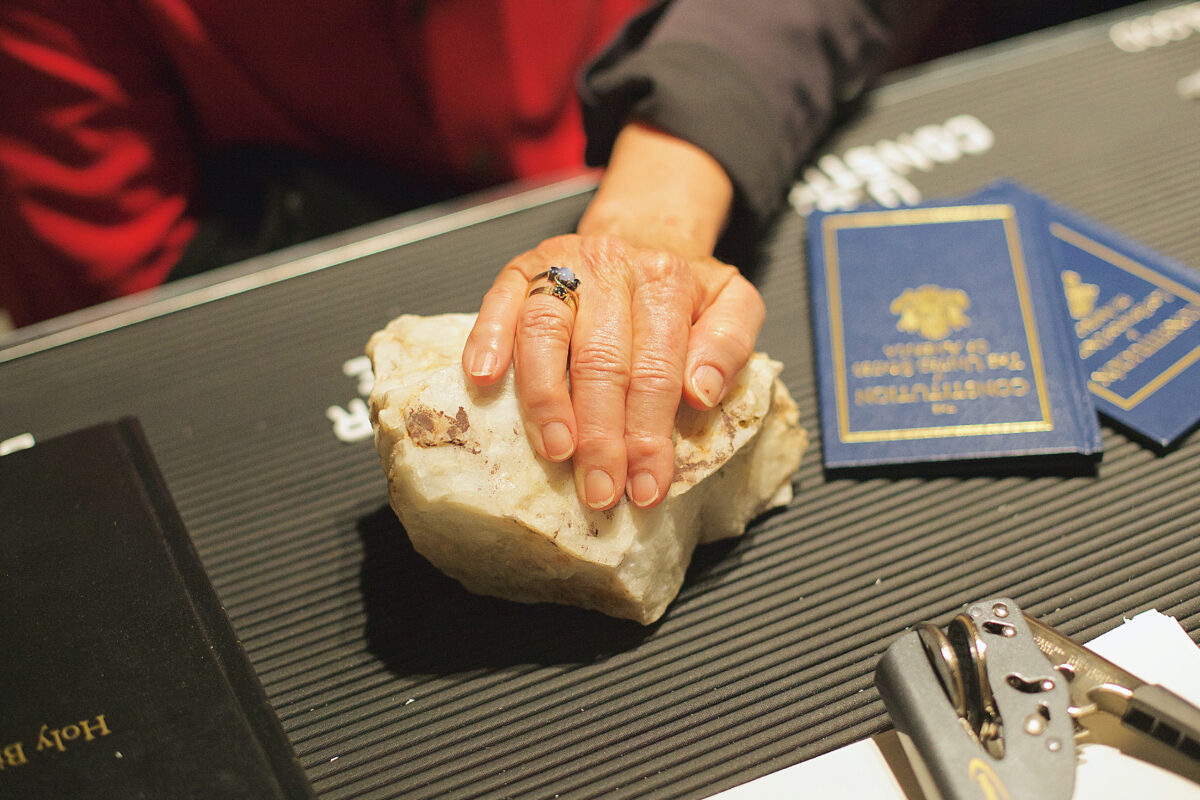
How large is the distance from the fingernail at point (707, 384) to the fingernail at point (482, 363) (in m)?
0.15

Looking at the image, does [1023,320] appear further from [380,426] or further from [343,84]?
[343,84]

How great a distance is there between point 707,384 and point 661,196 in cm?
27

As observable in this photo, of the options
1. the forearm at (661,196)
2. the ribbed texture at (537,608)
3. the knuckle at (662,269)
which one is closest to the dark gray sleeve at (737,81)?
the forearm at (661,196)

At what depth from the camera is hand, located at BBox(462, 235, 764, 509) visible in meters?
0.58

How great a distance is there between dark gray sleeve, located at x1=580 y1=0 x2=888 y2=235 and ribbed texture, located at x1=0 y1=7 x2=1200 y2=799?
0.39 ft

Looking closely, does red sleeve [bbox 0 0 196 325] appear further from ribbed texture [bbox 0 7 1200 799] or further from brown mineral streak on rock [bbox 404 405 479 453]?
brown mineral streak on rock [bbox 404 405 479 453]

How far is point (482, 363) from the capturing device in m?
0.59

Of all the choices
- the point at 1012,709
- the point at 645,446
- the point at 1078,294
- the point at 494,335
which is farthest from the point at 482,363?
the point at 1078,294

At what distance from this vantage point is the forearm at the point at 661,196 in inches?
30.4

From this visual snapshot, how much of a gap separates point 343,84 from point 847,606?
0.83 meters

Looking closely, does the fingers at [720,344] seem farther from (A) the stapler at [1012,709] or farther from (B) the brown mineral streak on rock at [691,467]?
(A) the stapler at [1012,709]

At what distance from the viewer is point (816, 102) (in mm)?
952

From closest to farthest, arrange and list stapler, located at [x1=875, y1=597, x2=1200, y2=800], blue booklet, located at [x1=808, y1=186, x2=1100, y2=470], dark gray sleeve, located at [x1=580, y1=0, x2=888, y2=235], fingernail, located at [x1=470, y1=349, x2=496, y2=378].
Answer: stapler, located at [x1=875, y1=597, x2=1200, y2=800], fingernail, located at [x1=470, y1=349, x2=496, y2=378], blue booklet, located at [x1=808, y1=186, x2=1100, y2=470], dark gray sleeve, located at [x1=580, y1=0, x2=888, y2=235]

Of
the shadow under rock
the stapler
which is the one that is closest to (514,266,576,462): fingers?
the shadow under rock
